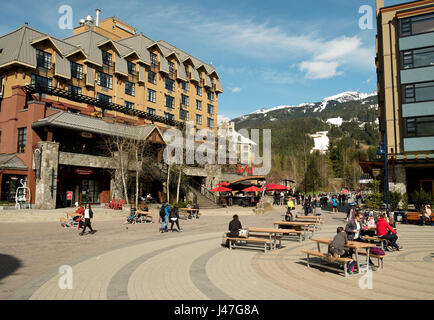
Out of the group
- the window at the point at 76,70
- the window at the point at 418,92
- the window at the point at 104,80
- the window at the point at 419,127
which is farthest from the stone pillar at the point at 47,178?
the window at the point at 418,92

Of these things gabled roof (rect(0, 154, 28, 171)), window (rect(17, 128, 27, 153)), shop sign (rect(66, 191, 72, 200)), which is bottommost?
shop sign (rect(66, 191, 72, 200))

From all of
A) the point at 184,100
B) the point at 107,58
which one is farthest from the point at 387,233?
the point at 184,100

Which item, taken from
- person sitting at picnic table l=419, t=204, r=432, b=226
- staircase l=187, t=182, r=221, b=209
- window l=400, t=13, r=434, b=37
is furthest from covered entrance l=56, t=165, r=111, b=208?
window l=400, t=13, r=434, b=37

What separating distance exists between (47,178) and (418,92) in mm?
34939

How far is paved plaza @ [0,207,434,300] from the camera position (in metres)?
7.02

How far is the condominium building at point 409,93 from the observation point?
30.6m

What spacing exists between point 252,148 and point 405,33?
310 ft

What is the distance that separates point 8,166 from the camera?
93.0 ft

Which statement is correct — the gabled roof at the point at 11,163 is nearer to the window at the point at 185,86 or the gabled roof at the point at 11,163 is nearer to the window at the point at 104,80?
the window at the point at 104,80

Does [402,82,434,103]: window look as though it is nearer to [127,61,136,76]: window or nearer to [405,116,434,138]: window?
[405,116,434,138]: window

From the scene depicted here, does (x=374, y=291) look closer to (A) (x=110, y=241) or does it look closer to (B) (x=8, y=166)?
(A) (x=110, y=241)

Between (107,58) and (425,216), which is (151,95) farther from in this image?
(425,216)

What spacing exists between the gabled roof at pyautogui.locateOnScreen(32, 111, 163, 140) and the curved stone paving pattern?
21704 millimetres

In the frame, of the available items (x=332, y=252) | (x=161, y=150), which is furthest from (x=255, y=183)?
(x=332, y=252)
